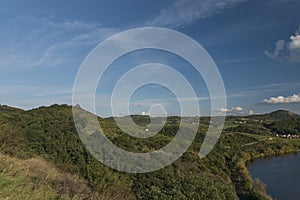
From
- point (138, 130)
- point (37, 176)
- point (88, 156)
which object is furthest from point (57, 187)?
point (138, 130)

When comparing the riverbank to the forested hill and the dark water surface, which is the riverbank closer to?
the forested hill

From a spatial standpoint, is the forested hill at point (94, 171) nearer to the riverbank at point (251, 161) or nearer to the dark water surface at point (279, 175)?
the riverbank at point (251, 161)

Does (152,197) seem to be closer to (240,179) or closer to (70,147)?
(70,147)

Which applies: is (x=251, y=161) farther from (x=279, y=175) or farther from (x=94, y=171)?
(x=94, y=171)

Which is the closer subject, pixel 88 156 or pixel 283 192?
pixel 88 156

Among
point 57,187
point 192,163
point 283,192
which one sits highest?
point 57,187

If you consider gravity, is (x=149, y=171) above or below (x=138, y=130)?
below

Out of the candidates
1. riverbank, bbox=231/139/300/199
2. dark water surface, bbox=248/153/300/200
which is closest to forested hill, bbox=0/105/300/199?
riverbank, bbox=231/139/300/199
